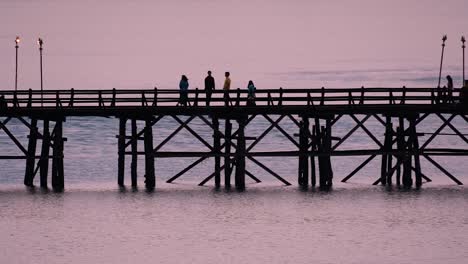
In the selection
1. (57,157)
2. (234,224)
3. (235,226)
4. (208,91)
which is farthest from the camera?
(57,157)

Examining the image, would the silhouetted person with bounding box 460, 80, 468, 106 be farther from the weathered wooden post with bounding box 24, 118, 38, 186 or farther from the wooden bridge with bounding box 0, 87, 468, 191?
the weathered wooden post with bounding box 24, 118, 38, 186

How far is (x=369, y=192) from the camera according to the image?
4675 cm

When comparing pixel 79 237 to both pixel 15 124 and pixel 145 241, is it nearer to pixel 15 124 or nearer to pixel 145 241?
pixel 145 241

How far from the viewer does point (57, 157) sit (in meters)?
47.4

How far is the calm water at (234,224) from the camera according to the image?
3281 centimetres

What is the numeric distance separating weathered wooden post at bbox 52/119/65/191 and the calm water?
3.90 feet

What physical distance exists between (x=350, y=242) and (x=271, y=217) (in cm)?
536

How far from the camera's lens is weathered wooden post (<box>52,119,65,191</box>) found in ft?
156

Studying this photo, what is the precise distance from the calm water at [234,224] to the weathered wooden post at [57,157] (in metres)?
1.19

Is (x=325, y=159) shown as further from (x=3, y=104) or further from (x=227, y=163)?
(x=3, y=104)

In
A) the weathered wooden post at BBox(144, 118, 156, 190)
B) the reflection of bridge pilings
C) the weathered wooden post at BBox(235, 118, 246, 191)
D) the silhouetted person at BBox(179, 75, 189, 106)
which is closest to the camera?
the silhouetted person at BBox(179, 75, 189, 106)

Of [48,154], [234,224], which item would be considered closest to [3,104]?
[48,154]

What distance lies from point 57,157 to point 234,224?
11.3m

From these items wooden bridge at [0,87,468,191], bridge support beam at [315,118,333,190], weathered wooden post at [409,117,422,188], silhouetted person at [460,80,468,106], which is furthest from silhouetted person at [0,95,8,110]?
silhouetted person at [460,80,468,106]
